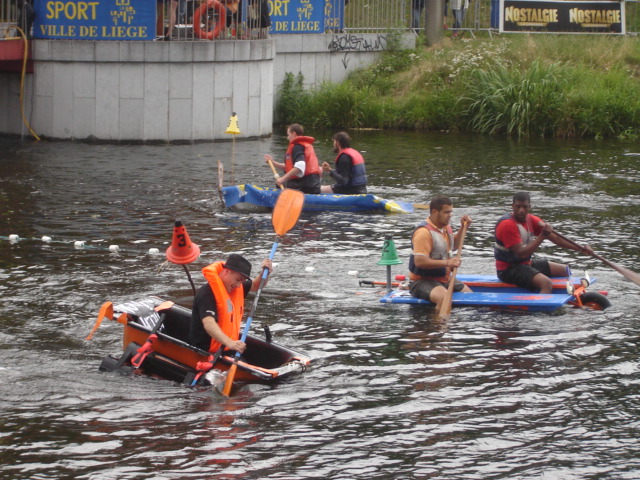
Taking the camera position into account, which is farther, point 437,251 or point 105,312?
point 437,251

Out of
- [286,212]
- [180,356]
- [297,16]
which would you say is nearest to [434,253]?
[286,212]

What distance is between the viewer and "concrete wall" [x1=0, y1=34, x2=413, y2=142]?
22078 millimetres

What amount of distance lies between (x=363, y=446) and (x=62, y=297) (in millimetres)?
4780

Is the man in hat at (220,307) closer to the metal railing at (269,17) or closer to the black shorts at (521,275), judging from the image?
the black shorts at (521,275)

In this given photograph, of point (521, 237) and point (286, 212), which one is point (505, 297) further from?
point (286, 212)

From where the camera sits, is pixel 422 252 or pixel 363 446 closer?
pixel 363 446

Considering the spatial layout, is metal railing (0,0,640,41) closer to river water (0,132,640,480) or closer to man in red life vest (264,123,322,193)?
river water (0,132,640,480)

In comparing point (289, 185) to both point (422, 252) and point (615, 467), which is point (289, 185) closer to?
point (422, 252)

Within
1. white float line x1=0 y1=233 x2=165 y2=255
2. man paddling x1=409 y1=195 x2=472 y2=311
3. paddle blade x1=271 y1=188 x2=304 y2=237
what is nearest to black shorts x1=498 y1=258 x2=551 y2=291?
man paddling x1=409 y1=195 x2=472 y2=311

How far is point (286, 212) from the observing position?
33.7 feet

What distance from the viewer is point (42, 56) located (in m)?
22.2

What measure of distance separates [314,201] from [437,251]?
5726 mm

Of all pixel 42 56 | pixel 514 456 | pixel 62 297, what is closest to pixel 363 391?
pixel 514 456

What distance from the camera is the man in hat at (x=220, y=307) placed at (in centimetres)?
820
